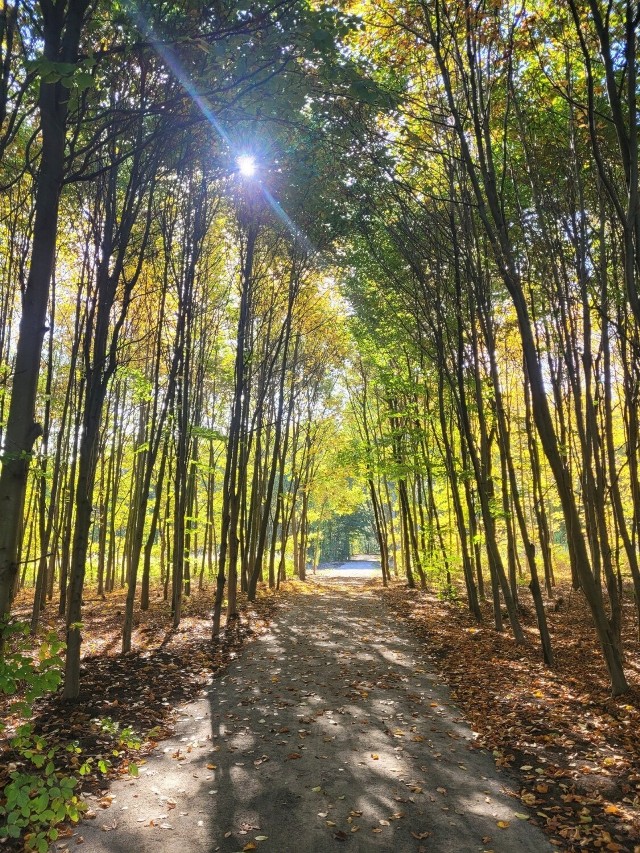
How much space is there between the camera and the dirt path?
11.1 ft

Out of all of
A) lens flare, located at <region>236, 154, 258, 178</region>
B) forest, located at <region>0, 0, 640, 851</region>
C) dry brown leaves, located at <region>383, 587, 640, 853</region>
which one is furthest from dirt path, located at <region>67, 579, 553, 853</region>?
lens flare, located at <region>236, 154, 258, 178</region>

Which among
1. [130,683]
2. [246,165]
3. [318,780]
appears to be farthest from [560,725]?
[246,165]

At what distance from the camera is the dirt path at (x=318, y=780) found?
3381mm

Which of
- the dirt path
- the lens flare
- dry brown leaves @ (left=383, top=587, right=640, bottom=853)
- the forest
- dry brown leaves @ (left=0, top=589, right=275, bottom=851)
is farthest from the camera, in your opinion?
the lens flare

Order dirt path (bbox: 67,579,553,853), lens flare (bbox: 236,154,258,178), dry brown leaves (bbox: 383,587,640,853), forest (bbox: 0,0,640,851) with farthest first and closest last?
lens flare (bbox: 236,154,258,178), dry brown leaves (bbox: 383,587,640,853), dirt path (bbox: 67,579,553,853), forest (bbox: 0,0,640,851)

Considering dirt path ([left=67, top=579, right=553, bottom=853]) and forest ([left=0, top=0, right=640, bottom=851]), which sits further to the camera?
dirt path ([left=67, top=579, right=553, bottom=853])

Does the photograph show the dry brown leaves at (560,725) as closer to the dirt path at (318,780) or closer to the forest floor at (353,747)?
the forest floor at (353,747)

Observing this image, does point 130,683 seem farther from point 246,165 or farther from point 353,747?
point 246,165

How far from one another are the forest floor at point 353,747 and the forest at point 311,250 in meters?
0.40

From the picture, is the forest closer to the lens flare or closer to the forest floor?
the lens flare

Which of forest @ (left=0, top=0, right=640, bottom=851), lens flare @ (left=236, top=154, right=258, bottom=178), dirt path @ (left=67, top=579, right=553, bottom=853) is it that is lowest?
dirt path @ (left=67, top=579, right=553, bottom=853)

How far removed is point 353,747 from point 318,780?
2.31 ft

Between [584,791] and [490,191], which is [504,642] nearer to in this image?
[584,791]

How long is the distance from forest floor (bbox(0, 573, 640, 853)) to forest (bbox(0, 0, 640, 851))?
40 cm
